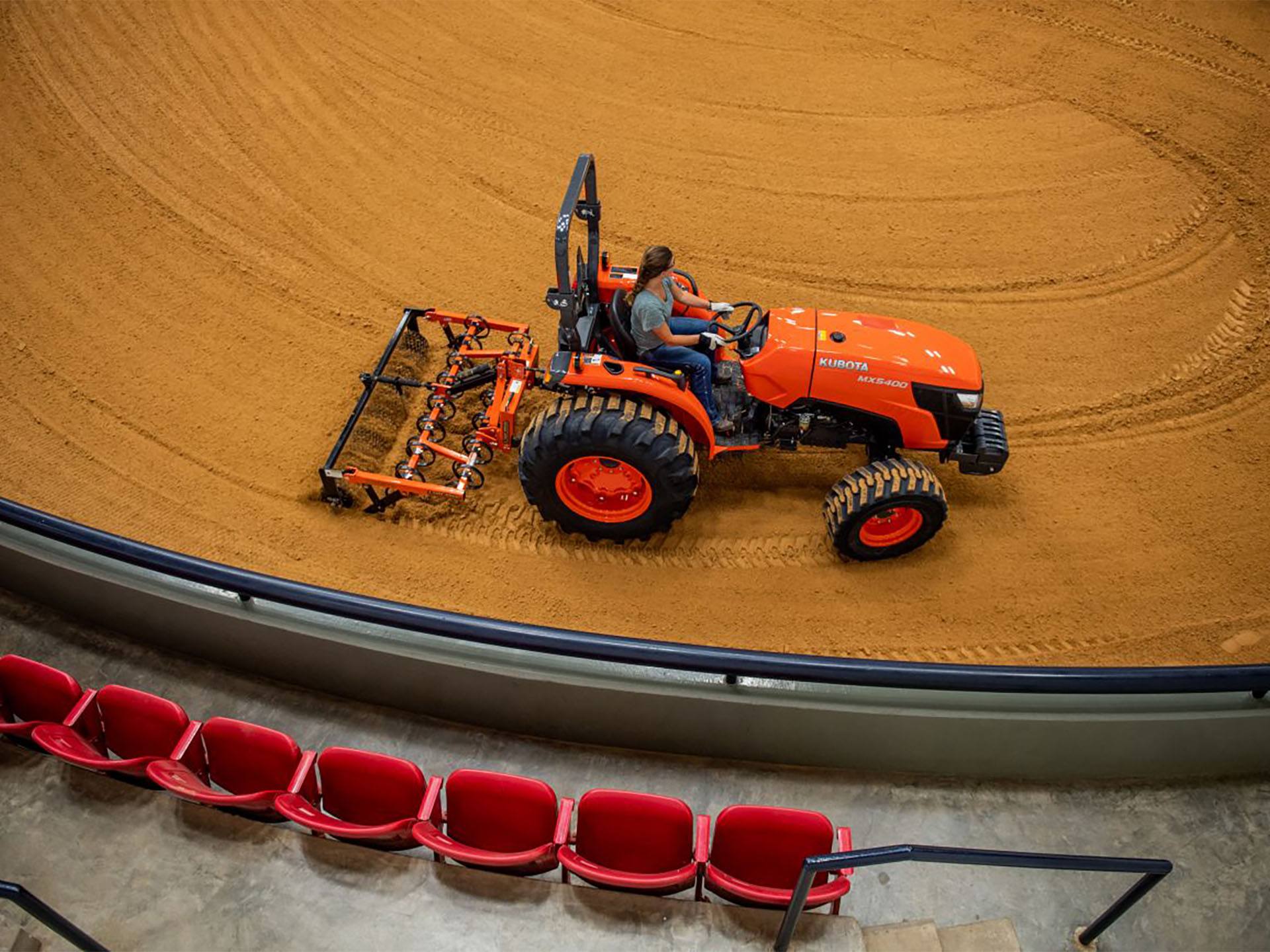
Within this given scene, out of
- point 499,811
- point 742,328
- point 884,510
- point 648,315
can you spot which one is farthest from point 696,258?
point 499,811

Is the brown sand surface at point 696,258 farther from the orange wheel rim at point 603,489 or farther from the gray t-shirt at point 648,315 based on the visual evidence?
the gray t-shirt at point 648,315

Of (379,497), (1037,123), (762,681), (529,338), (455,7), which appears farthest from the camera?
(455,7)

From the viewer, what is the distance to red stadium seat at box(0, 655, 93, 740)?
3654 millimetres

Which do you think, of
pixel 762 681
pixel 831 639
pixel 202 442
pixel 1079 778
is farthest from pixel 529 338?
pixel 1079 778

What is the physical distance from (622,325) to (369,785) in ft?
8.10

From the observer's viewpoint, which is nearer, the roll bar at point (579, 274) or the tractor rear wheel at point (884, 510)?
the roll bar at point (579, 274)

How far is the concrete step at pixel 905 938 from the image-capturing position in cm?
334

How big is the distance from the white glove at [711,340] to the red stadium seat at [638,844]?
2.33 m

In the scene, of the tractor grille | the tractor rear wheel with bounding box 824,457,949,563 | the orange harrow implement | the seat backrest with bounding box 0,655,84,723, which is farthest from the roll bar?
the seat backrest with bounding box 0,655,84,723

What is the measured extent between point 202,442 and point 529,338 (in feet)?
6.45

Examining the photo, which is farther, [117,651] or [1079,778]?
[117,651]

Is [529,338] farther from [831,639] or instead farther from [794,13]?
[794,13]

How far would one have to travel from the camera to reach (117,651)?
4.32 m

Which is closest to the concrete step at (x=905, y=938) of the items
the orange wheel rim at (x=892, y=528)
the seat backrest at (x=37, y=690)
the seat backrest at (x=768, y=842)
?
the seat backrest at (x=768, y=842)
